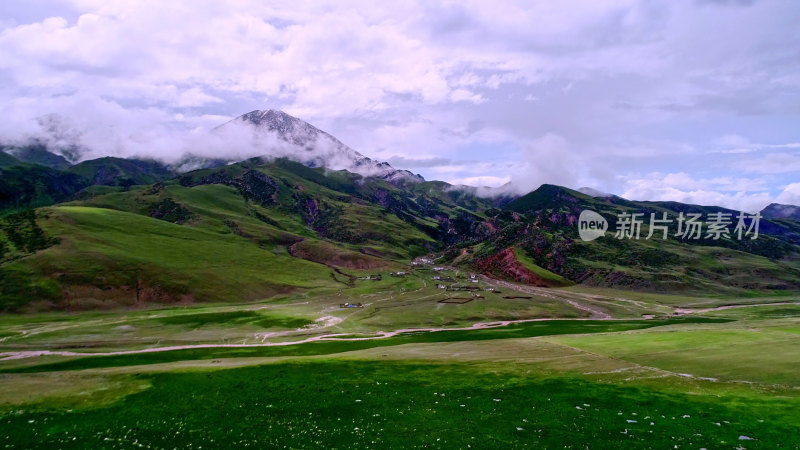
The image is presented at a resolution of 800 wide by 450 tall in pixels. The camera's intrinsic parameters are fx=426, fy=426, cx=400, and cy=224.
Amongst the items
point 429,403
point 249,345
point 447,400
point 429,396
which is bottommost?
point 249,345

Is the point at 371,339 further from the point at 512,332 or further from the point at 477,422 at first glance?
the point at 477,422

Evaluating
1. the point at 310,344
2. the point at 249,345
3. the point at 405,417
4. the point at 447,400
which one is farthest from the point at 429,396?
the point at 249,345

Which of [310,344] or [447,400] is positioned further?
[310,344]

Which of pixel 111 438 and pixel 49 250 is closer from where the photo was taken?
pixel 111 438

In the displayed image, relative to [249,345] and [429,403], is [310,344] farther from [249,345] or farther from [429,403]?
[429,403]

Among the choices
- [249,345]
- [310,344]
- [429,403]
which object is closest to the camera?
[429,403]

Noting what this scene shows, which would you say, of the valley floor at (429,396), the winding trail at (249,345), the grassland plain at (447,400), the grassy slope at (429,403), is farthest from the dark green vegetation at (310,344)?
the grassy slope at (429,403)

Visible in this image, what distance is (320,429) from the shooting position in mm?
35094

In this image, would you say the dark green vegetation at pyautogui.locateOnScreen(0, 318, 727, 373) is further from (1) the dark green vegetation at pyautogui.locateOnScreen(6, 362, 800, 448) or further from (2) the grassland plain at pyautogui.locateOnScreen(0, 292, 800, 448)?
(1) the dark green vegetation at pyautogui.locateOnScreen(6, 362, 800, 448)

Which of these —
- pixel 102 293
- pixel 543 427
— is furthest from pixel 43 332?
pixel 543 427

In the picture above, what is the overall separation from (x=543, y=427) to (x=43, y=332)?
5142 inches

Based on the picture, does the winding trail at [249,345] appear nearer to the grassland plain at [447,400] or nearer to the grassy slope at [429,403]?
the grassland plain at [447,400]

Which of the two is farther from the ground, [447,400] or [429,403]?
[447,400]

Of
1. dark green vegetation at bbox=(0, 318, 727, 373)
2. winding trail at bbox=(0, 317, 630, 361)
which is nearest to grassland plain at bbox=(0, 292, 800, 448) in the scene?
dark green vegetation at bbox=(0, 318, 727, 373)
